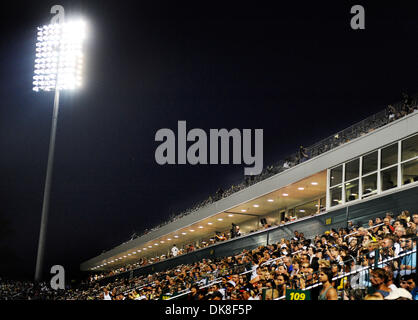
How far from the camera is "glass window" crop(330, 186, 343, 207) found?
19.0 m

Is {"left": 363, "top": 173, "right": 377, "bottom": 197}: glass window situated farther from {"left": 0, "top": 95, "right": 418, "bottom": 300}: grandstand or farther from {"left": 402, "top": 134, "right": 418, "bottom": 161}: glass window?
{"left": 402, "top": 134, "right": 418, "bottom": 161}: glass window

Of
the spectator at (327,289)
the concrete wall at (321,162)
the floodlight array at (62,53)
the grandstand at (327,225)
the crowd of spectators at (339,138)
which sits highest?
the floodlight array at (62,53)

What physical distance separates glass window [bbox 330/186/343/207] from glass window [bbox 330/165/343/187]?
216 millimetres

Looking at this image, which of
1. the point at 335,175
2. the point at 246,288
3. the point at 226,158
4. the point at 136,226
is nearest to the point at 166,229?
the point at 226,158

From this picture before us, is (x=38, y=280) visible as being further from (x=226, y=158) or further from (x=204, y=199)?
(x=204, y=199)

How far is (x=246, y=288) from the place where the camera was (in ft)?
42.0

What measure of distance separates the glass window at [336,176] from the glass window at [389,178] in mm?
2452

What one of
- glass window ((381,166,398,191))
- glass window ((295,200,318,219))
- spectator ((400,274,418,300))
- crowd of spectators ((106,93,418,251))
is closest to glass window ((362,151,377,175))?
glass window ((381,166,398,191))

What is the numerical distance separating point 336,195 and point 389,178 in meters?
3.05

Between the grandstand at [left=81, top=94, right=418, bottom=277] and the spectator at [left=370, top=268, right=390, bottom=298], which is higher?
the grandstand at [left=81, top=94, right=418, bottom=277]

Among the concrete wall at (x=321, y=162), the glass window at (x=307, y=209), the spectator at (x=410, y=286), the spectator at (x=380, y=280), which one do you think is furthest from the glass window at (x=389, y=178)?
the spectator at (x=380, y=280)

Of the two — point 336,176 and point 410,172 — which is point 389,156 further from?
point 336,176

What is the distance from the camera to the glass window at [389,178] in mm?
16141

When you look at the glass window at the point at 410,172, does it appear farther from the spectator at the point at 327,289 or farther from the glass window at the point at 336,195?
the spectator at the point at 327,289
